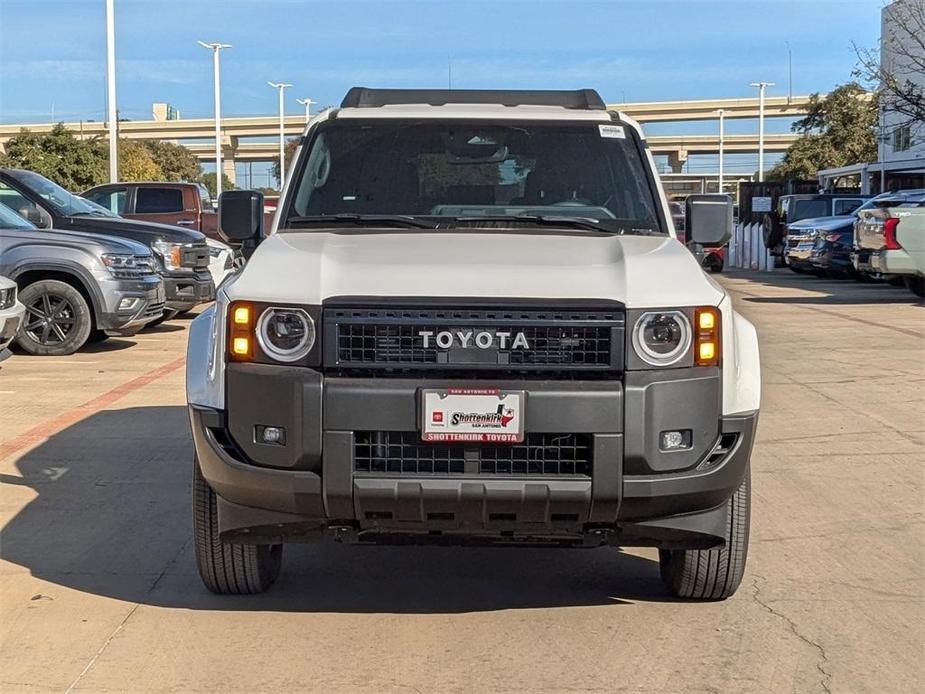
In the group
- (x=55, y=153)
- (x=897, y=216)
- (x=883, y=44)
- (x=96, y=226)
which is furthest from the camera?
(x=883, y=44)

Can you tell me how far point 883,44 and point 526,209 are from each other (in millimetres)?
47684

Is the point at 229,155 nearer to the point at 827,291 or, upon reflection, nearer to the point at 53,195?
the point at 827,291

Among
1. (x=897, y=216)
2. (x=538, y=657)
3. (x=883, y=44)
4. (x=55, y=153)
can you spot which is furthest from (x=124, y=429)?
(x=883, y=44)

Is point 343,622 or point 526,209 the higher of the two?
point 526,209

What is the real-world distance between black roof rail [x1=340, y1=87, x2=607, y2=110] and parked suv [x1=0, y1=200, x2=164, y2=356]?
753 cm

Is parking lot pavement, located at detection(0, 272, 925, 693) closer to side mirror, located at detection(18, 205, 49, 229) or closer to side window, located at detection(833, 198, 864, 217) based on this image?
side mirror, located at detection(18, 205, 49, 229)

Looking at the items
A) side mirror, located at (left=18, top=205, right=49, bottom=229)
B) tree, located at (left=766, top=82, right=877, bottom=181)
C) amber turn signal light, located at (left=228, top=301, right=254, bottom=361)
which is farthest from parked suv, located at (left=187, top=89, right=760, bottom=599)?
tree, located at (left=766, top=82, right=877, bottom=181)

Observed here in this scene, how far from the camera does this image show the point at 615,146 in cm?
609

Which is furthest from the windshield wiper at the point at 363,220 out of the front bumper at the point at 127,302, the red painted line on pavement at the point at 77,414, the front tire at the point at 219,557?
the front bumper at the point at 127,302

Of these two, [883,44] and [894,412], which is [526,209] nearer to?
[894,412]

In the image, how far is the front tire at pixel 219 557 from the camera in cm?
508

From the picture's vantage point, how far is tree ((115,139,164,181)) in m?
53.3

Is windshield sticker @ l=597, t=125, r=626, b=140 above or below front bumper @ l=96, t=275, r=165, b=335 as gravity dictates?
above

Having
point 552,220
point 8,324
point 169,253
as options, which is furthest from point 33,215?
point 552,220
